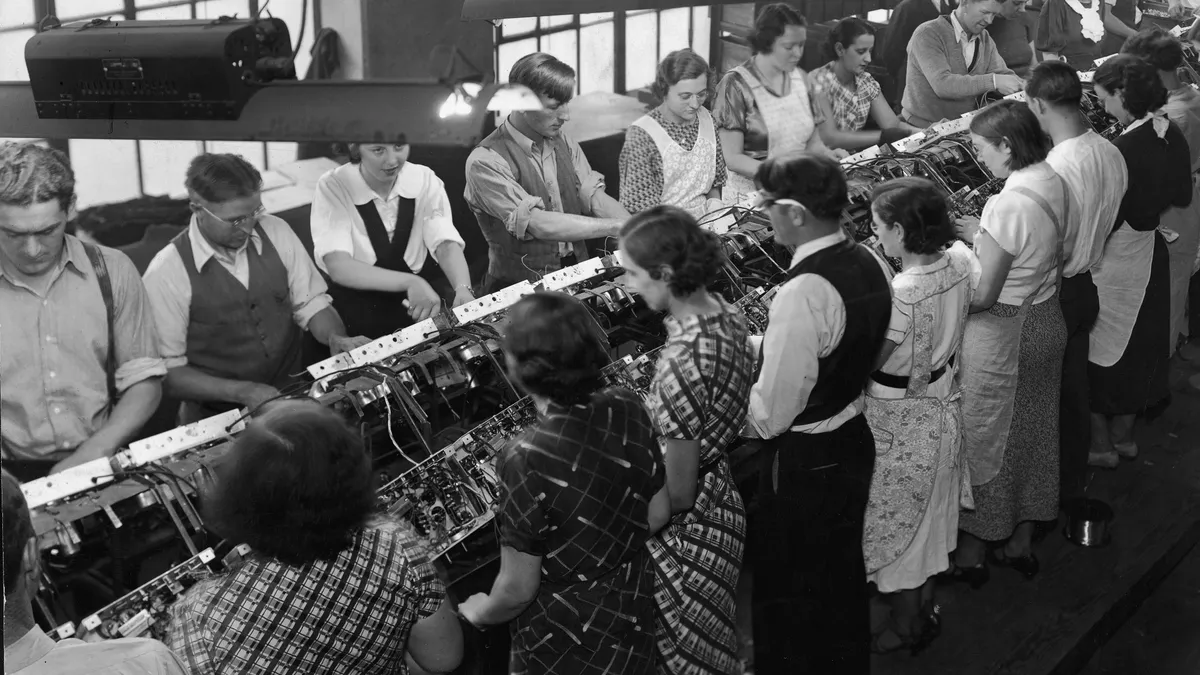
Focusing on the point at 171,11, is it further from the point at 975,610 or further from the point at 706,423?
the point at 975,610

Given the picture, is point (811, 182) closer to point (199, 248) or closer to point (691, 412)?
point (691, 412)

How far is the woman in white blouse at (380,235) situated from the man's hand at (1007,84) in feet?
9.57

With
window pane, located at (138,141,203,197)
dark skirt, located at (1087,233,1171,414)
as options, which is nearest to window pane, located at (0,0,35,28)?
window pane, located at (138,141,203,197)

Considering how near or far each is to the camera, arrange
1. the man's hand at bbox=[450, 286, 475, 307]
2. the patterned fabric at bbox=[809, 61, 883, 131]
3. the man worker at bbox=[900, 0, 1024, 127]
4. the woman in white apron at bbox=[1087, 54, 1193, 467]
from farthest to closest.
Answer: the man worker at bbox=[900, 0, 1024, 127], the patterned fabric at bbox=[809, 61, 883, 131], the woman in white apron at bbox=[1087, 54, 1193, 467], the man's hand at bbox=[450, 286, 475, 307]

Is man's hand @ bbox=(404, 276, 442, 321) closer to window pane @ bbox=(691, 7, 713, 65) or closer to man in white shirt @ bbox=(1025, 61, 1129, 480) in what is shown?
man in white shirt @ bbox=(1025, 61, 1129, 480)

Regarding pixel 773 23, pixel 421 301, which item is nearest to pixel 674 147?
pixel 773 23

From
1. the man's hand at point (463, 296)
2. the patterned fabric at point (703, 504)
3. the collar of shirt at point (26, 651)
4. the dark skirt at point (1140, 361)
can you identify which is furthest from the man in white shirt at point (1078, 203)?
the collar of shirt at point (26, 651)

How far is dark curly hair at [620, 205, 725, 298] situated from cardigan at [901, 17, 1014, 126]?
11.3 feet

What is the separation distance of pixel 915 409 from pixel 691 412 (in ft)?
3.49

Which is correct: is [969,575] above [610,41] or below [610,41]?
below

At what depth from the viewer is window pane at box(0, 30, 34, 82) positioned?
8.34 feet

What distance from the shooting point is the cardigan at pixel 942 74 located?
558cm

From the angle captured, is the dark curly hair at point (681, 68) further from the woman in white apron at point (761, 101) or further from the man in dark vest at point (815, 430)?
the man in dark vest at point (815, 430)

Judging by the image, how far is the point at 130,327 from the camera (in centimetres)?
294
